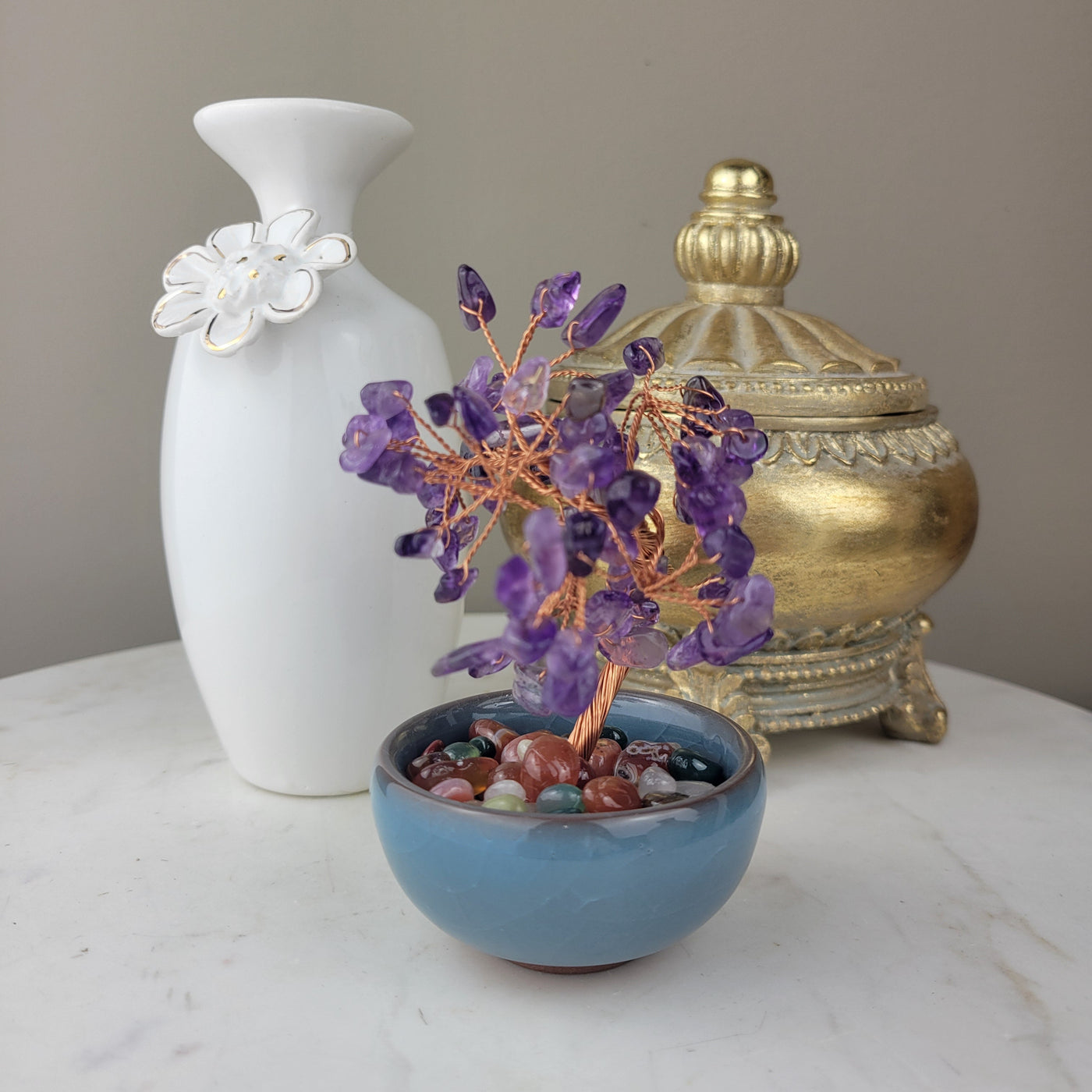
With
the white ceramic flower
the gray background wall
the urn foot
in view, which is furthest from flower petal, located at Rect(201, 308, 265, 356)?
the gray background wall

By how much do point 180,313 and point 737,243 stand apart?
358 millimetres

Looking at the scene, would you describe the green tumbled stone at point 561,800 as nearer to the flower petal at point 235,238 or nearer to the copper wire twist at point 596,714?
the copper wire twist at point 596,714

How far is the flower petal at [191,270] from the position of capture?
646mm

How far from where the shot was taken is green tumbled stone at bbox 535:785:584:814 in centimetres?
45

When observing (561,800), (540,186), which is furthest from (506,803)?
(540,186)

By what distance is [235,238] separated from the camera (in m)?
0.66

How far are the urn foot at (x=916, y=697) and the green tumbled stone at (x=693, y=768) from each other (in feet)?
1.07

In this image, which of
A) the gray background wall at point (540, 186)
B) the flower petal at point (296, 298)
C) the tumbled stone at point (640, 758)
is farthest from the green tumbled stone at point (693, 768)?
the gray background wall at point (540, 186)

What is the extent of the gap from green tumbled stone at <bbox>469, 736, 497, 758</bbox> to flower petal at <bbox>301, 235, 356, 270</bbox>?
27 cm

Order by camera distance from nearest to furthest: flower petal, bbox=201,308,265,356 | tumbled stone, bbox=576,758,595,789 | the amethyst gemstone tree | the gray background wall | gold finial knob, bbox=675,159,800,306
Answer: the amethyst gemstone tree
tumbled stone, bbox=576,758,595,789
flower petal, bbox=201,308,265,356
gold finial knob, bbox=675,159,800,306
the gray background wall

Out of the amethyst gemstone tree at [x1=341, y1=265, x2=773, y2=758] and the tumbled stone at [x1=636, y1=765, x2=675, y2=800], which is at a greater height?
the amethyst gemstone tree at [x1=341, y1=265, x2=773, y2=758]

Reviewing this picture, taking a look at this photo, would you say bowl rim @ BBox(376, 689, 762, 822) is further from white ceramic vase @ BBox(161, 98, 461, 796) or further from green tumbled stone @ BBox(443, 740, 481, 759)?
white ceramic vase @ BBox(161, 98, 461, 796)

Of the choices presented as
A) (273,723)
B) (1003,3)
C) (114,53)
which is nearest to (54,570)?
(114,53)

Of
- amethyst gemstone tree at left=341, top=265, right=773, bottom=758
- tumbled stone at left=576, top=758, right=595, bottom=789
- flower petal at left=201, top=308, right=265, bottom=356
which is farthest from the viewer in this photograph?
flower petal at left=201, top=308, right=265, bottom=356
